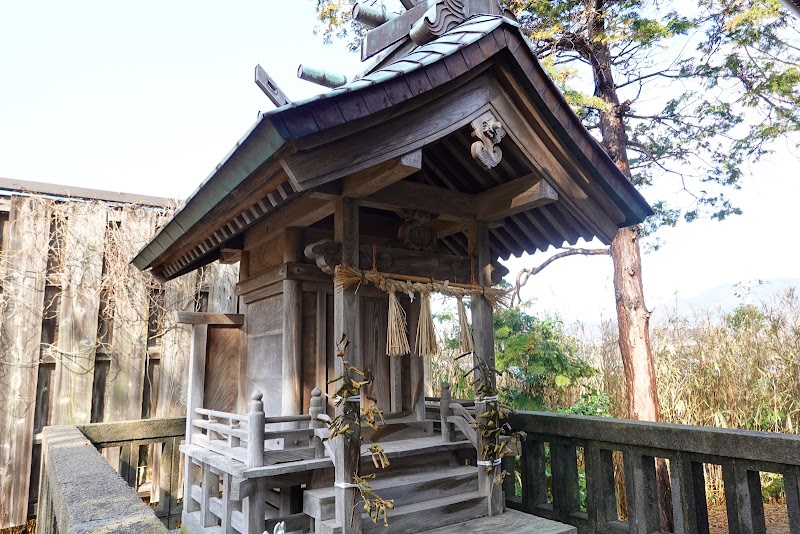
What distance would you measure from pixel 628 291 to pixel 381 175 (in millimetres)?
5192

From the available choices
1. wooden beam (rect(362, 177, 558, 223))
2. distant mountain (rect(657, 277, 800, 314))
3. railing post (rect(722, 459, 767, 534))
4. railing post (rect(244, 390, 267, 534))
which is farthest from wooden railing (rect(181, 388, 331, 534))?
distant mountain (rect(657, 277, 800, 314))

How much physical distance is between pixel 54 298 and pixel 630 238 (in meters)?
7.26

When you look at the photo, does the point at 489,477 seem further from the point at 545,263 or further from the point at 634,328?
the point at 545,263

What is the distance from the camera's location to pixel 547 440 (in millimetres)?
4207

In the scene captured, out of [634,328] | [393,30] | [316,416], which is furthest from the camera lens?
[634,328]

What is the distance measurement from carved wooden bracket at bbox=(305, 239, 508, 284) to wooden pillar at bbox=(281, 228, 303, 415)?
387 mm

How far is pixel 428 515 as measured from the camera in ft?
11.4

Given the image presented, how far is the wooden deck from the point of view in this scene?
3.45 metres

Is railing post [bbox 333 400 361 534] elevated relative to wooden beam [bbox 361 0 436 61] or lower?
lower

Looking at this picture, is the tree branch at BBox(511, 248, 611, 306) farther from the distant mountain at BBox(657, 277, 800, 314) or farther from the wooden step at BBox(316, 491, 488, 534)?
the wooden step at BBox(316, 491, 488, 534)

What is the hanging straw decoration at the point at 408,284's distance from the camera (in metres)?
3.27

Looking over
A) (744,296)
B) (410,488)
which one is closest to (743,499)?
(410,488)

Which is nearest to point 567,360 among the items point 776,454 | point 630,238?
point 630,238

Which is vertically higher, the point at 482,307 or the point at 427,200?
the point at 427,200
